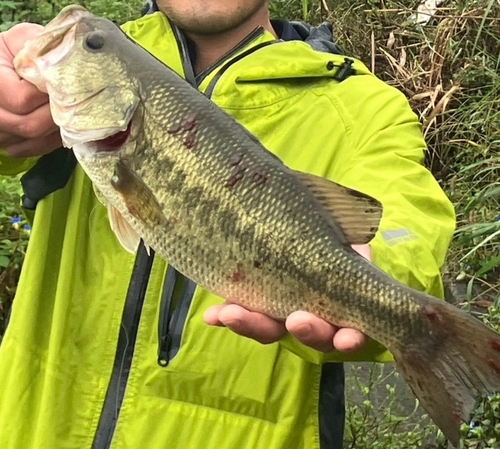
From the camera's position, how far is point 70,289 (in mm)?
2012

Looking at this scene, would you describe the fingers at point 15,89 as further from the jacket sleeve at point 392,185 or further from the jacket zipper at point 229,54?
the jacket sleeve at point 392,185

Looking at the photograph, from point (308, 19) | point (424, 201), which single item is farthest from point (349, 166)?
point (308, 19)

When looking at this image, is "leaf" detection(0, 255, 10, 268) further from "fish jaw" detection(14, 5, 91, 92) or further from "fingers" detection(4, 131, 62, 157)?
"fish jaw" detection(14, 5, 91, 92)

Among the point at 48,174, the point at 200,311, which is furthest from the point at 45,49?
the point at 200,311

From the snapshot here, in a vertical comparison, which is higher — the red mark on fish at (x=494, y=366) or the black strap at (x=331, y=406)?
the red mark on fish at (x=494, y=366)

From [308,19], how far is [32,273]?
4682mm

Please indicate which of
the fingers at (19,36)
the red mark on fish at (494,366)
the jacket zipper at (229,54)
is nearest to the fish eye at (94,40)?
the fingers at (19,36)

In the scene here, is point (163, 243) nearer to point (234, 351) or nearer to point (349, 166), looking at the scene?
point (234, 351)

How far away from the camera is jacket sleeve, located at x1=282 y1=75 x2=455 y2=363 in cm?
164

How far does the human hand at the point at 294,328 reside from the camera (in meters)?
1.45

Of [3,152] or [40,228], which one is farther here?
[40,228]

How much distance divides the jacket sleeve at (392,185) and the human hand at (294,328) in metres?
0.11

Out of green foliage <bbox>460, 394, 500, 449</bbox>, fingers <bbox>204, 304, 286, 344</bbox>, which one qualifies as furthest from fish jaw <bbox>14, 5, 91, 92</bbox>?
green foliage <bbox>460, 394, 500, 449</bbox>

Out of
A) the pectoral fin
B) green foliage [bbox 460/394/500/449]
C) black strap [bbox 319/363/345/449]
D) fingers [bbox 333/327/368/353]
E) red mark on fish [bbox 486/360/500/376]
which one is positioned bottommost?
green foliage [bbox 460/394/500/449]
